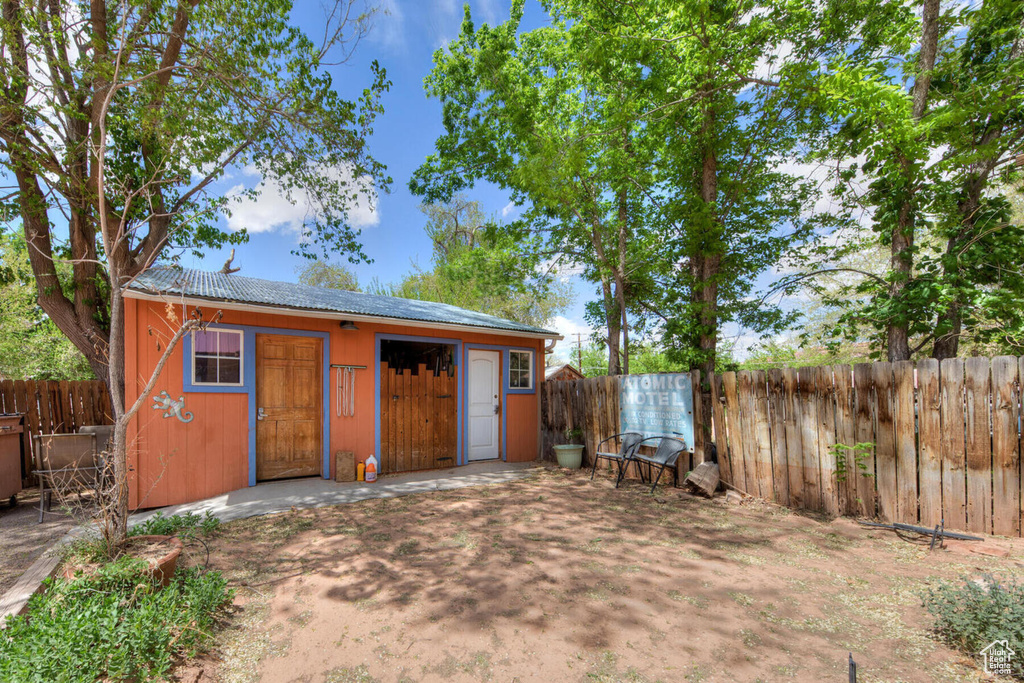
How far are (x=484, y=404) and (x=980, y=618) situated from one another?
6551 mm

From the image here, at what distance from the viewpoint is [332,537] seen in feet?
13.2

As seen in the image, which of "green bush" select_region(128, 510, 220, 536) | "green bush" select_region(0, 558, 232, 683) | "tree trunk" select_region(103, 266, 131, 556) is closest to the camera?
"green bush" select_region(0, 558, 232, 683)

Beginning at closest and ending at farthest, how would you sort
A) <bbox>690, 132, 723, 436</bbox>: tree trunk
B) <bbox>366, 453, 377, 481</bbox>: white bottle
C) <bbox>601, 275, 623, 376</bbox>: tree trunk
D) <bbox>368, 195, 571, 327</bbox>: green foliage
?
<bbox>366, 453, 377, 481</bbox>: white bottle, <bbox>690, 132, 723, 436</bbox>: tree trunk, <bbox>601, 275, 623, 376</bbox>: tree trunk, <bbox>368, 195, 571, 327</bbox>: green foliage

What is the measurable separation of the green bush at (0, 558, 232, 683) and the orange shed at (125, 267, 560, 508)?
5.09ft

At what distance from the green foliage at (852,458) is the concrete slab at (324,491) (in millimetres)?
4127

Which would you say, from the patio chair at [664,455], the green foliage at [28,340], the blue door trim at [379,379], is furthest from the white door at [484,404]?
the green foliage at [28,340]

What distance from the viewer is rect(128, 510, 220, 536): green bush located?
3684 mm

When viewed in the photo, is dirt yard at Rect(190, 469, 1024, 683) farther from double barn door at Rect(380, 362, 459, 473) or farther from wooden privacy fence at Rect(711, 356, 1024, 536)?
double barn door at Rect(380, 362, 459, 473)

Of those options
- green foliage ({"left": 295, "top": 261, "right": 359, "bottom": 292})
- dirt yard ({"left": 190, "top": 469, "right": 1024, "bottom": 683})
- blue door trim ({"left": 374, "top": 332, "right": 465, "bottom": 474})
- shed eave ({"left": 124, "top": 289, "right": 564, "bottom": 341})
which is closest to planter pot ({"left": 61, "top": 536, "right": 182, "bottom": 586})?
dirt yard ({"left": 190, "top": 469, "right": 1024, "bottom": 683})

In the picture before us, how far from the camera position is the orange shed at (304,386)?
5094 millimetres

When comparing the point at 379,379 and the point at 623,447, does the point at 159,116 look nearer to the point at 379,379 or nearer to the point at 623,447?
the point at 379,379

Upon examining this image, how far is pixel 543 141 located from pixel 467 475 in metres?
6.58

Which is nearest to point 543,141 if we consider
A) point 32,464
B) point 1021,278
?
point 1021,278

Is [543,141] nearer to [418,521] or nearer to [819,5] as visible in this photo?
[819,5]
